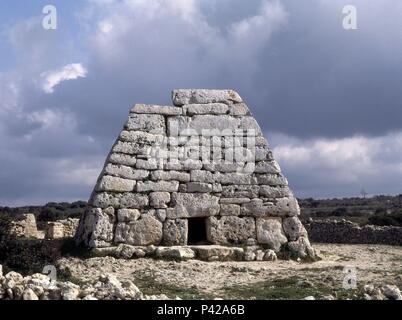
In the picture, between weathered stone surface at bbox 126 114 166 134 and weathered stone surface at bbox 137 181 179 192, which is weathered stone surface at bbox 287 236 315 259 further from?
weathered stone surface at bbox 126 114 166 134

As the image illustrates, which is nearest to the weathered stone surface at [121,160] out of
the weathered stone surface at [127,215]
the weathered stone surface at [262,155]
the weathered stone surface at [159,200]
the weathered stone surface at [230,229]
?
the weathered stone surface at [159,200]

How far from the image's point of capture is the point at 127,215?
11516 millimetres

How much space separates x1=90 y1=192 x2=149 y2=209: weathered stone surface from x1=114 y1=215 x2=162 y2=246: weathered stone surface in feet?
0.92

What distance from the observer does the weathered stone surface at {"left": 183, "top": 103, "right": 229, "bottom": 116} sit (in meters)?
12.3

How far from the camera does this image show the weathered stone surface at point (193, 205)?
38.5 ft

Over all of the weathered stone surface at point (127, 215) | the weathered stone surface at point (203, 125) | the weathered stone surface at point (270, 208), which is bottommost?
the weathered stone surface at point (127, 215)

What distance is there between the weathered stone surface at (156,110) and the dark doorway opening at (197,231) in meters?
2.19

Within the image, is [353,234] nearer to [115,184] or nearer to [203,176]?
[203,176]

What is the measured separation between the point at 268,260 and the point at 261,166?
6.27ft

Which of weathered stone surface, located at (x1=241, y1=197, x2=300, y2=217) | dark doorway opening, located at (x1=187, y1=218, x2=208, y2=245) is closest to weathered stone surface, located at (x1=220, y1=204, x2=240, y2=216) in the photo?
weathered stone surface, located at (x1=241, y1=197, x2=300, y2=217)

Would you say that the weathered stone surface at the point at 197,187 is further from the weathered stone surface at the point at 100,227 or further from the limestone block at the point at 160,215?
the weathered stone surface at the point at 100,227

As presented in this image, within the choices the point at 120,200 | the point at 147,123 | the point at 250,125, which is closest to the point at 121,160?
the point at 120,200
